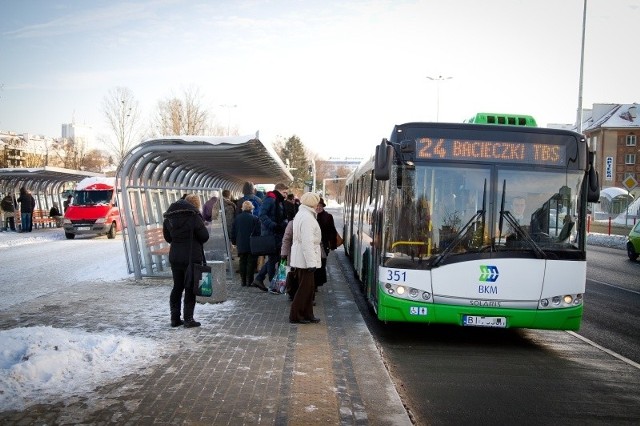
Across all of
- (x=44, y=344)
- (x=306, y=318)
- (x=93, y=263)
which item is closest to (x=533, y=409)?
(x=306, y=318)

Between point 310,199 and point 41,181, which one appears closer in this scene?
point 310,199

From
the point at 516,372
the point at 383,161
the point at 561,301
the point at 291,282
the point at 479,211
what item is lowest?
the point at 516,372

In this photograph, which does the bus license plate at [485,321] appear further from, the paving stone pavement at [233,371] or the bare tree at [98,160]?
the bare tree at [98,160]

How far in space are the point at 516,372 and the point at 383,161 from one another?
297cm

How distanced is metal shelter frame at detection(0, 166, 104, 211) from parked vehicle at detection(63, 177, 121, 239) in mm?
1630

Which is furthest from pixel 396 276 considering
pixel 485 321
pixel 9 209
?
pixel 9 209

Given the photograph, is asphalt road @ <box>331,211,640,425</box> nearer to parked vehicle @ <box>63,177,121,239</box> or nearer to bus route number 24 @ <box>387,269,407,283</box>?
bus route number 24 @ <box>387,269,407,283</box>

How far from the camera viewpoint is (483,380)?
7.05 m

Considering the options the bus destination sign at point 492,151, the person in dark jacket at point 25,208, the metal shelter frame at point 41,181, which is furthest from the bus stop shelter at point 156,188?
the person in dark jacket at point 25,208

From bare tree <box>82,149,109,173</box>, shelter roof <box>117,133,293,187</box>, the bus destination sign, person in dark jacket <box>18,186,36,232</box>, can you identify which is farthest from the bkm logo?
bare tree <box>82,149,109,173</box>

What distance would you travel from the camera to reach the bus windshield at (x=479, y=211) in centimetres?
832

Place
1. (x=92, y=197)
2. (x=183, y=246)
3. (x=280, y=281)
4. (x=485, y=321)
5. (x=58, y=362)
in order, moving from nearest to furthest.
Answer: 1. (x=58, y=362)
2. (x=485, y=321)
3. (x=183, y=246)
4. (x=280, y=281)
5. (x=92, y=197)

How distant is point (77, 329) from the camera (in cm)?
838

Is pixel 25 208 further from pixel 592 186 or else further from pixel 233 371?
pixel 592 186
